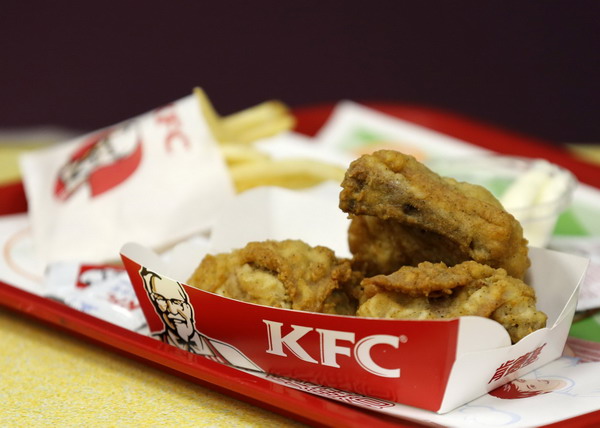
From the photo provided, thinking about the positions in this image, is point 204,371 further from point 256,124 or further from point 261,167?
point 256,124

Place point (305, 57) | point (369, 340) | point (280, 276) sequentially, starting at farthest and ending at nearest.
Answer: point (305, 57), point (280, 276), point (369, 340)

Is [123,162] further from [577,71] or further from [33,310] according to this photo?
[577,71]

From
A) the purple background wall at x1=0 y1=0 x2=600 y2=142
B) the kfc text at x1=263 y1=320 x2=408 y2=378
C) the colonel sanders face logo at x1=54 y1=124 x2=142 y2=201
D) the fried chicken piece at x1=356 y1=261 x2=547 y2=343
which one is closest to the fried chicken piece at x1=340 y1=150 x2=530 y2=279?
the fried chicken piece at x1=356 y1=261 x2=547 y2=343

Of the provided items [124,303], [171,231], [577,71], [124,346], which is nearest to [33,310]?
[124,303]

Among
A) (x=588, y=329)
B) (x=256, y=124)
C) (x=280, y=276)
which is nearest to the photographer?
(x=280, y=276)

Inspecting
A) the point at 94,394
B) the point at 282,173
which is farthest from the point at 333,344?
the point at 282,173

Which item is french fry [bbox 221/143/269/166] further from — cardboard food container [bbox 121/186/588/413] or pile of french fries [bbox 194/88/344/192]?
cardboard food container [bbox 121/186/588/413]
